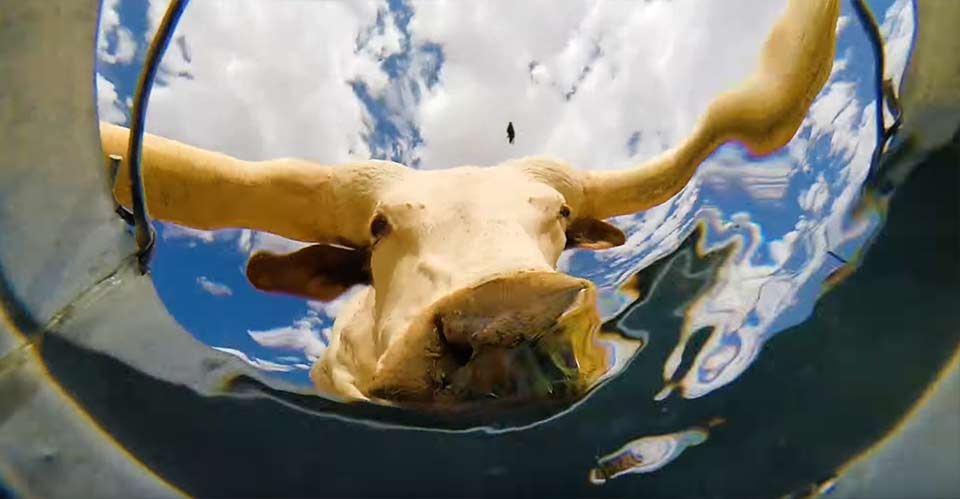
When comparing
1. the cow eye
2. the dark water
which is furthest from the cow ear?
the dark water

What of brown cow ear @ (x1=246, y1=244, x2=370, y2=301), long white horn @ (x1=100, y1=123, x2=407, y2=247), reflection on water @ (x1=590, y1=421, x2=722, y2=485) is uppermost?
reflection on water @ (x1=590, y1=421, x2=722, y2=485)

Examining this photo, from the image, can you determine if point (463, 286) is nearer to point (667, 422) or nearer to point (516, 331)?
point (516, 331)

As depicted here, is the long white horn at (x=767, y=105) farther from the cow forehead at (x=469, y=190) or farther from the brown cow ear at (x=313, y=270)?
the brown cow ear at (x=313, y=270)

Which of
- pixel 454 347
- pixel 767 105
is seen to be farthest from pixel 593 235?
pixel 454 347

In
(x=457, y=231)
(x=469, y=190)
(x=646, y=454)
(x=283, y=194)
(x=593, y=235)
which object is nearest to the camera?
(x=646, y=454)

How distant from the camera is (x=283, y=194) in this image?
1.53m

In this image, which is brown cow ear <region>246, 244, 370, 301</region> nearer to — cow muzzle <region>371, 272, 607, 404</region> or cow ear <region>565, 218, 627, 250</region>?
cow ear <region>565, 218, 627, 250</region>

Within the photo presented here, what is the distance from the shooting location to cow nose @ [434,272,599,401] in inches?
33.8

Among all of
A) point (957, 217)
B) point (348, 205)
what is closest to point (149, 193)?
point (348, 205)

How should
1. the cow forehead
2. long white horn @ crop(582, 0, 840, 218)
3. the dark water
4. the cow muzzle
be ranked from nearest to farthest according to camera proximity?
1. the dark water
2. the cow muzzle
3. long white horn @ crop(582, 0, 840, 218)
4. the cow forehead

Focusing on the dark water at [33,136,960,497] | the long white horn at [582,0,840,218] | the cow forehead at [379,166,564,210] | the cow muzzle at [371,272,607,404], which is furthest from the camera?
the cow forehead at [379,166,564,210]

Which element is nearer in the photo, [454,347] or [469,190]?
[454,347]

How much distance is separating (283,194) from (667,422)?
0.99 metres

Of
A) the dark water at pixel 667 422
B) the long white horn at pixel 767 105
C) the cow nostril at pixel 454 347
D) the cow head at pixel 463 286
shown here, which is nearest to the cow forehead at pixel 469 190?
the cow head at pixel 463 286
